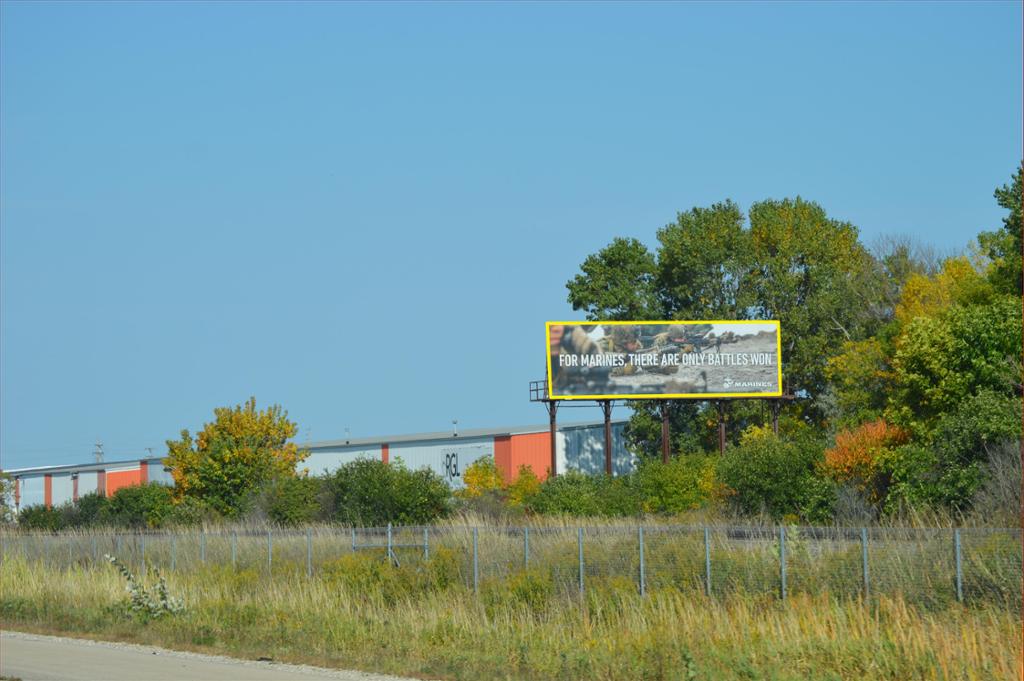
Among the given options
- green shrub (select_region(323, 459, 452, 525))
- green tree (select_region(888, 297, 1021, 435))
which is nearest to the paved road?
green tree (select_region(888, 297, 1021, 435))

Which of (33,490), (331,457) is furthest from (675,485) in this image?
(33,490)

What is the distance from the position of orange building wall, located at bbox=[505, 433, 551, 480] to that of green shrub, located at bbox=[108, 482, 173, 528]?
21.9 metres

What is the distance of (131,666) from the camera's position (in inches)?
763

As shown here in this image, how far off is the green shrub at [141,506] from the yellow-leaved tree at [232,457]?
1056 mm

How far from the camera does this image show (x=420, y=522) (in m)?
48.7

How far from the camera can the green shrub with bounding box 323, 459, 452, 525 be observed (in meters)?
49.0

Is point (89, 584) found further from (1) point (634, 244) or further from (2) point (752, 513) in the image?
(1) point (634, 244)

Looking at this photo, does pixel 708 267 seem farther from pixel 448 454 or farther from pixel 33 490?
pixel 33 490

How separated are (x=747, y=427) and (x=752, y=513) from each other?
30909 mm

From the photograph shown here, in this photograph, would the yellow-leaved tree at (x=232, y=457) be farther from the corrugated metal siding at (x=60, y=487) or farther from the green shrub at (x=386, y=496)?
the corrugated metal siding at (x=60, y=487)

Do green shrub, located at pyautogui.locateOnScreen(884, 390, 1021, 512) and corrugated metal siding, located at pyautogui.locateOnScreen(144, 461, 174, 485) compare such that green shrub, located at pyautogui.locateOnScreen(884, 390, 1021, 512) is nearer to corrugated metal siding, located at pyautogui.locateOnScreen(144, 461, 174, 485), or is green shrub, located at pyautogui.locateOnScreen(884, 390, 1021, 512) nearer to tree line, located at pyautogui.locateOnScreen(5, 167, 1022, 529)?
tree line, located at pyautogui.locateOnScreen(5, 167, 1022, 529)

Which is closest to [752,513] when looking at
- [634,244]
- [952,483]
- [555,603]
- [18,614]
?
[952,483]

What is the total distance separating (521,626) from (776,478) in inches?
953

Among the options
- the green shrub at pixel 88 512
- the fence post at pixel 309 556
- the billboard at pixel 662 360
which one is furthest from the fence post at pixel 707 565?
the green shrub at pixel 88 512
